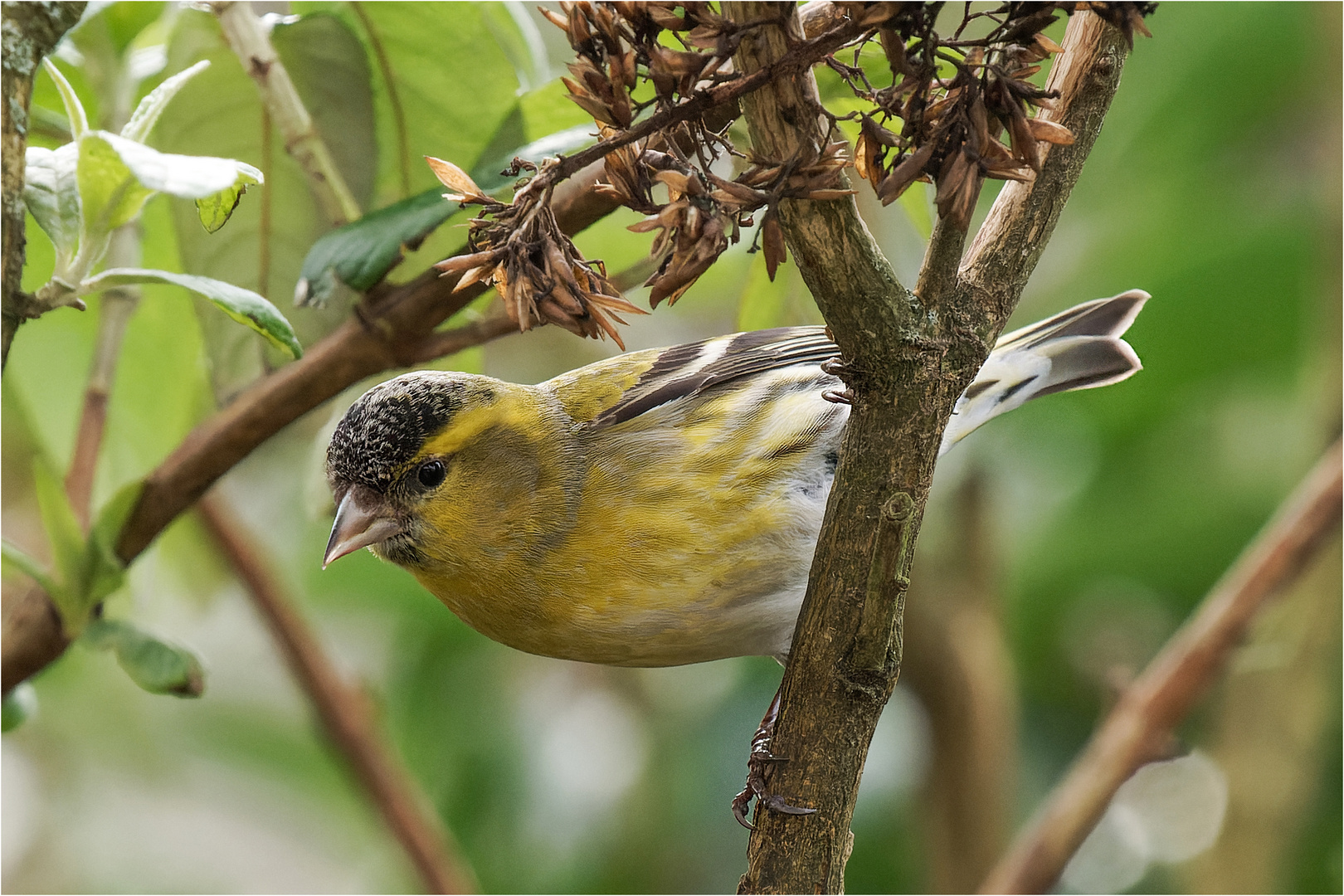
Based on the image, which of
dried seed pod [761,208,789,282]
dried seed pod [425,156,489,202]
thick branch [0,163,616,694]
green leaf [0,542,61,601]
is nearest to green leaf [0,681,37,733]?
thick branch [0,163,616,694]

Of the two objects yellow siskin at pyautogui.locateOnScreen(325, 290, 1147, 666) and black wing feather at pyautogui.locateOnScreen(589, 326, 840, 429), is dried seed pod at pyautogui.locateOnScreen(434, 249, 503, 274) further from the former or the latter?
black wing feather at pyautogui.locateOnScreen(589, 326, 840, 429)

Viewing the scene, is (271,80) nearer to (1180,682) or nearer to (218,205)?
(218,205)

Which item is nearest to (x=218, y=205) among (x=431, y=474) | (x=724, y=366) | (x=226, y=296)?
(x=226, y=296)

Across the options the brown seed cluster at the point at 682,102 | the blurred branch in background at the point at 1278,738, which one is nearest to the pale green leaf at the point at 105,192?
the brown seed cluster at the point at 682,102

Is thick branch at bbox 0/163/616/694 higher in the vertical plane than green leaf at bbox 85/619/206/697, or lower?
higher

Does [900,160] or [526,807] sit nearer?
[900,160]

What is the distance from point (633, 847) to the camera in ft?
7.55

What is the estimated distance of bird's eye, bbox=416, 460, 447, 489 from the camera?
148cm

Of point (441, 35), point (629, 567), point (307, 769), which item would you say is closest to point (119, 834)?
point (307, 769)

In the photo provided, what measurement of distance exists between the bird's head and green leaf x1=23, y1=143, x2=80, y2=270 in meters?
0.62

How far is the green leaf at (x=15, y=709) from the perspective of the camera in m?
1.22

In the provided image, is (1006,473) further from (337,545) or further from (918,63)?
(918,63)

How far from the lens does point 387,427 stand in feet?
4.79

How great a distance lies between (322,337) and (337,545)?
248mm
